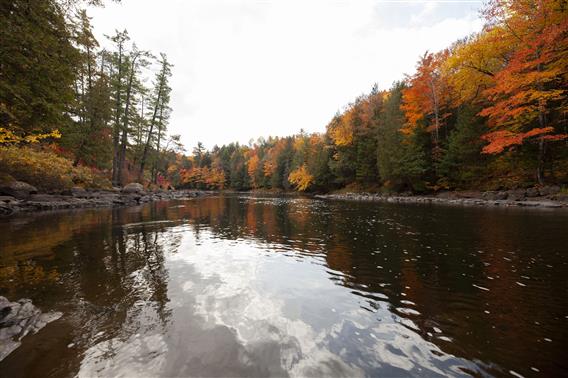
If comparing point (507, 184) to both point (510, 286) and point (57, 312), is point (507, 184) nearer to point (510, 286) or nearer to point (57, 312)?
point (510, 286)

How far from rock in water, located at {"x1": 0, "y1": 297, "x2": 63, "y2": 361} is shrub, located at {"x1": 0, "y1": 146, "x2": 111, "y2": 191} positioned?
17554 mm

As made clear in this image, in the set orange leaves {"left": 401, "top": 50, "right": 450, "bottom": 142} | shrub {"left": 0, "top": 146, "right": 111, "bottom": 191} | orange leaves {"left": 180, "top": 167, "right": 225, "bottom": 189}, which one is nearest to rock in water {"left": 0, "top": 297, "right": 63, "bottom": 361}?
shrub {"left": 0, "top": 146, "right": 111, "bottom": 191}

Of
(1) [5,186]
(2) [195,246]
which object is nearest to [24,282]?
(2) [195,246]

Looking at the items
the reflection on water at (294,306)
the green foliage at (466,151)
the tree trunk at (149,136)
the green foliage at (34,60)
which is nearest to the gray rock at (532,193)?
the green foliage at (466,151)

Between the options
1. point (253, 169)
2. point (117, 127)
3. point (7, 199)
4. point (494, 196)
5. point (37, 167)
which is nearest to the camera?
point (7, 199)

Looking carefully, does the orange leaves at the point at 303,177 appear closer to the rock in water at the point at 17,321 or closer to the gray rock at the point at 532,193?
the gray rock at the point at 532,193

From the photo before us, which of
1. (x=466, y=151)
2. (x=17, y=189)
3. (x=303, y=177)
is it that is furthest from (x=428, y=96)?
(x=17, y=189)

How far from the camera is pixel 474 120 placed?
25.4 metres

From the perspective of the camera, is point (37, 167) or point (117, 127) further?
point (117, 127)

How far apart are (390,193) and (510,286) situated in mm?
31753

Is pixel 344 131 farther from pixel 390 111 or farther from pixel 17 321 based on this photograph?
pixel 17 321

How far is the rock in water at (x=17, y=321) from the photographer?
304cm

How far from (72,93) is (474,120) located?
31.9 metres

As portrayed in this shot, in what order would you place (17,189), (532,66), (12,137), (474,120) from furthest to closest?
(474,120)
(532,66)
(17,189)
(12,137)
